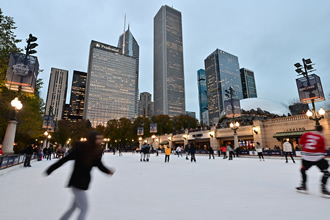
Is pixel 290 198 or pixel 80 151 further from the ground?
pixel 80 151

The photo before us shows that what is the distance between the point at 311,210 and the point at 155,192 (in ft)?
10.7

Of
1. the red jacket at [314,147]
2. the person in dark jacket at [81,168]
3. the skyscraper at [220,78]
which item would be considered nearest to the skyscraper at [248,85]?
the skyscraper at [220,78]

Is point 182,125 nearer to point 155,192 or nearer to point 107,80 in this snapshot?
point 155,192

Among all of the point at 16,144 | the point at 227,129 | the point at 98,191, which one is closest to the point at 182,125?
the point at 227,129

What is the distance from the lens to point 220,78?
172 meters

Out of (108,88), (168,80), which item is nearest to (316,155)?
(108,88)

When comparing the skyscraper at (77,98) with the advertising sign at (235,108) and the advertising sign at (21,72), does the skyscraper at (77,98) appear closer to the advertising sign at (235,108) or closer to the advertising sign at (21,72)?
the advertising sign at (235,108)

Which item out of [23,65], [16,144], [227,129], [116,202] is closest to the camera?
[116,202]

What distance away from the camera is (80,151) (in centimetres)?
228

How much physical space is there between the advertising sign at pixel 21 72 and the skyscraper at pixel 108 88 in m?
130

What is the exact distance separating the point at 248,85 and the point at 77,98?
17611 centimetres

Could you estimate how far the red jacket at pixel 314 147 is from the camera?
165 inches

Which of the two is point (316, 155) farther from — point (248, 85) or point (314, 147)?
point (248, 85)

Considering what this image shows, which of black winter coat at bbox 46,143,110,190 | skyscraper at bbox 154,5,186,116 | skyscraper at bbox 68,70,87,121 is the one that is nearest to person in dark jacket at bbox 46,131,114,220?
black winter coat at bbox 46,143,110,190
